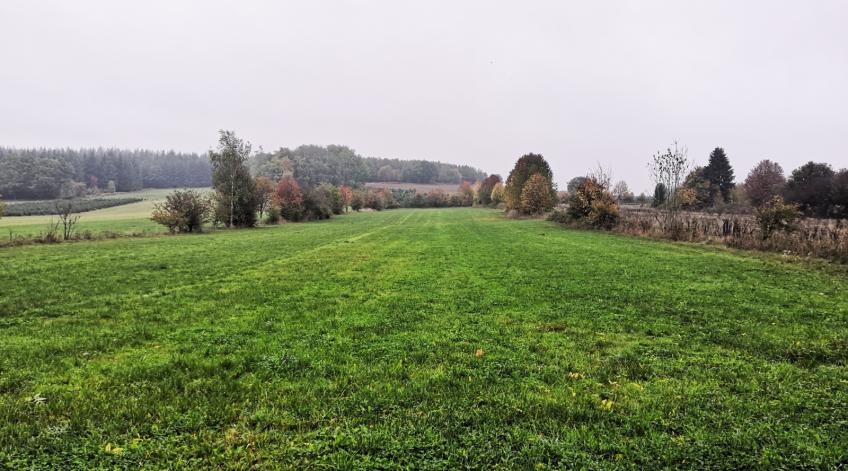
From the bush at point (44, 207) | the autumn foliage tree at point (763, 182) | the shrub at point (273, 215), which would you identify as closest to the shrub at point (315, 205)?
the shrub at point (273, 215)

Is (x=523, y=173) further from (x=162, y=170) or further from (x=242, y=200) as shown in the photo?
(x=162, y=170)

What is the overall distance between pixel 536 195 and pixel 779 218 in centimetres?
2906

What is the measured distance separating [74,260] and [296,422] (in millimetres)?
15709

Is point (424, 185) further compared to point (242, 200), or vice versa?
point (424, 185)

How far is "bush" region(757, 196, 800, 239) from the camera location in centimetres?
1883

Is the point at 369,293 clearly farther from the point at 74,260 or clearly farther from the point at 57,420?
the point at 74,260

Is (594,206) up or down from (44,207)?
up

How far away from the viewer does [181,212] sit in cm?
3091

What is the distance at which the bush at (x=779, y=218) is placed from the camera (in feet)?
61.8

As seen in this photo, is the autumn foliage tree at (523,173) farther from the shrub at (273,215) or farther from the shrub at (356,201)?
the shrub at (356,201)

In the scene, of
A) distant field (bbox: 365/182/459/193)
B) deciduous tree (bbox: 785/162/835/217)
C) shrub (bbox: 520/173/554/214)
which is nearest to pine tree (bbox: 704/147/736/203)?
deciduous tree (bbox: 785/162/835/217)

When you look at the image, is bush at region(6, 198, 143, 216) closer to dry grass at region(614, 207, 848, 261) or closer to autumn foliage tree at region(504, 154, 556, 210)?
autumn foliage tree at region(504, 154, 556, 210)

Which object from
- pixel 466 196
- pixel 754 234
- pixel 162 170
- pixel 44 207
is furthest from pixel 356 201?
pixel 162 170

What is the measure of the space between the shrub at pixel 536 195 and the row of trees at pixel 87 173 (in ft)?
300
